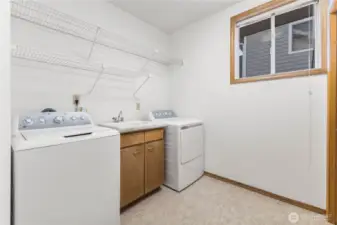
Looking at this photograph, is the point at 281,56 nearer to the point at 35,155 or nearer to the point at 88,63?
the point at 88,63

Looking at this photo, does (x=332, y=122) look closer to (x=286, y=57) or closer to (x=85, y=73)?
(x=286, y=57)

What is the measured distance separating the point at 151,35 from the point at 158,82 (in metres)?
0.77

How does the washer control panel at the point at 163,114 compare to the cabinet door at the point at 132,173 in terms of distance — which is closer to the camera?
the cabinet door at the point at 132,173

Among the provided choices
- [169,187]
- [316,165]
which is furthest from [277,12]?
[169,187]

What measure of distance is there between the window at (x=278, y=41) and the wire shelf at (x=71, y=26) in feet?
4.36

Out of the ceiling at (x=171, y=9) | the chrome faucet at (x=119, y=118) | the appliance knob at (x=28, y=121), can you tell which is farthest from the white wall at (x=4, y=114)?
the ceiling at (x=171, y=9)

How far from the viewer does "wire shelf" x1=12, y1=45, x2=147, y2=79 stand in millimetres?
1524

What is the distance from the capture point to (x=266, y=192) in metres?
2.05

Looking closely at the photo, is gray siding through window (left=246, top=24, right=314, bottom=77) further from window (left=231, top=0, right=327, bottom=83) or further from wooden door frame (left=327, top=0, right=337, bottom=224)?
wooden door frame (left=327, top=0, right=337, bottom=224)

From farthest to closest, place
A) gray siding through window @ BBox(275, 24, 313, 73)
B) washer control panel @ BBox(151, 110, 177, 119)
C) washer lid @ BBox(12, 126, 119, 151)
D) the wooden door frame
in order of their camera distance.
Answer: washer control panel @ BBox(151, 110, 177, 119)
gray siding through window @ BBox(275, 24, 313, 73)
the wooden door frame
washer lid @ BBox(12, 126, 119, 151)

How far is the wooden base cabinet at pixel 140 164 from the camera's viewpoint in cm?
175

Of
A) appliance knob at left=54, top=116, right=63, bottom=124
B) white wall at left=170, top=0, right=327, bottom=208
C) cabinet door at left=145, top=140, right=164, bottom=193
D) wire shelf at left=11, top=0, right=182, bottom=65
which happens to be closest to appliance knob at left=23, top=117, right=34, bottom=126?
appliance knob at left=54, top=116, right=63, bottom=124

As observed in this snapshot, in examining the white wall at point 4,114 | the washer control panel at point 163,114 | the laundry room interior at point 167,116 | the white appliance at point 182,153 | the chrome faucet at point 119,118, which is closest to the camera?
the white wall at point 4,114

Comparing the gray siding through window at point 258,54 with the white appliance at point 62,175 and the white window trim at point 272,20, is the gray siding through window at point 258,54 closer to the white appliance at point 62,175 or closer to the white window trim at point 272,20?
the white window trim at point 272,20
